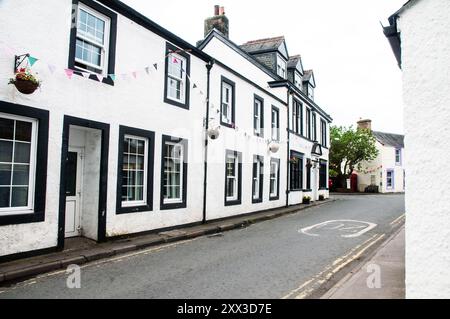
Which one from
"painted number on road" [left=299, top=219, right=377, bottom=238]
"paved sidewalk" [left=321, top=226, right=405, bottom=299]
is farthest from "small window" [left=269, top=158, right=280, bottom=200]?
"paved sidewalk" [left=321, top=226, right=405, bottom=299]

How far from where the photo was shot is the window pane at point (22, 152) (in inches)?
262

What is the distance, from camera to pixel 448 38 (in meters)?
2.97

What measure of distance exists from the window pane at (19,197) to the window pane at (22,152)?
1.86 ft

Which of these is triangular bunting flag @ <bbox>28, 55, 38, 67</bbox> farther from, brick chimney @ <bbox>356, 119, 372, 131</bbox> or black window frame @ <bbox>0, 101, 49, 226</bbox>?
brick chimney @ <bbox>356, 119, 372, 131</bbox>

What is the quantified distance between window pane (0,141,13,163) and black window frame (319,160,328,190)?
22.3 meters

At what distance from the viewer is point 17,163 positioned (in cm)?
666

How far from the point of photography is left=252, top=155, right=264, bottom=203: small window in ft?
51.8

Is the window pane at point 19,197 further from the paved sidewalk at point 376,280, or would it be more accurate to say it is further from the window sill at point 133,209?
the paved sidewalk at point 376,280

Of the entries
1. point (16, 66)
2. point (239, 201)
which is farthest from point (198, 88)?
point (16, 66)

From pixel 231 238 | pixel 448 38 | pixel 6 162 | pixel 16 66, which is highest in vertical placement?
pixel 16 66

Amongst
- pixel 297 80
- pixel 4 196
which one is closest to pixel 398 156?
pixel 297 80
